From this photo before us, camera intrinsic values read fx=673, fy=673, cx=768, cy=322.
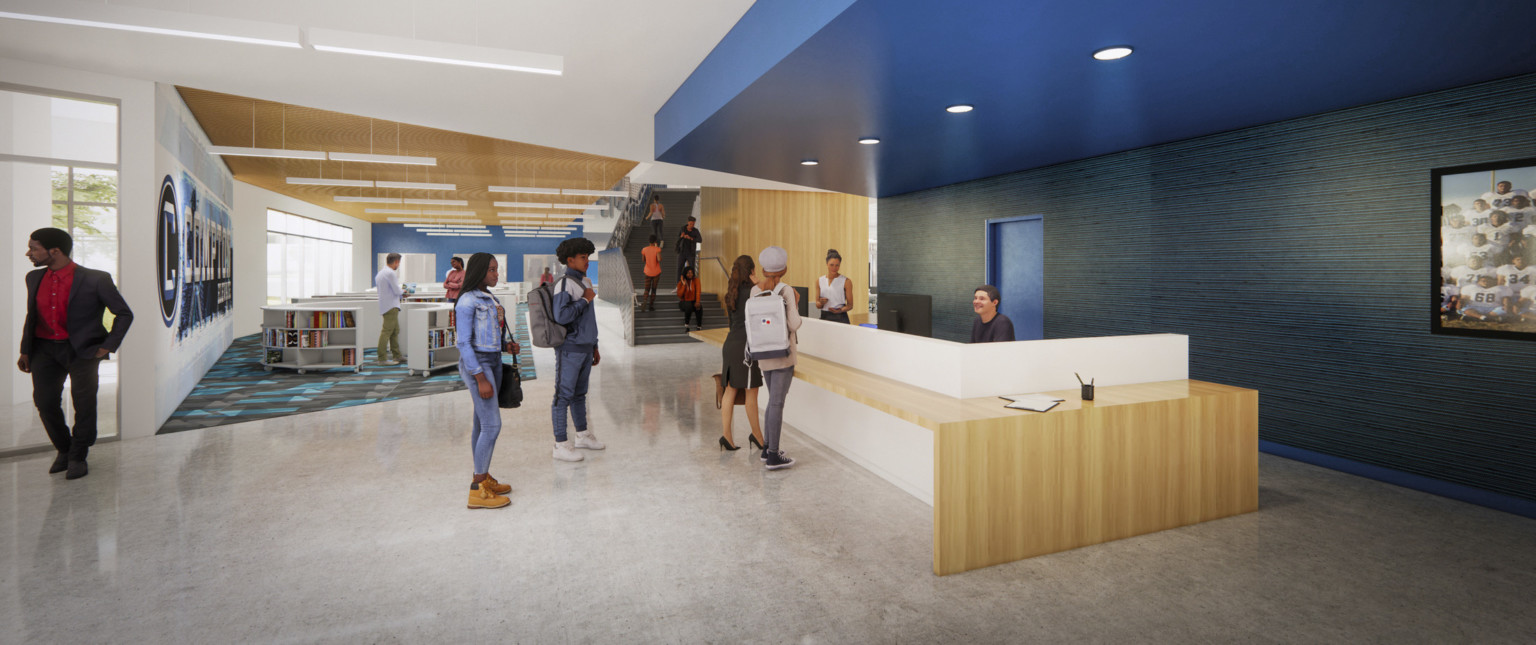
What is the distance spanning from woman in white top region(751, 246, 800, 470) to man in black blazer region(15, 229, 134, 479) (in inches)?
168

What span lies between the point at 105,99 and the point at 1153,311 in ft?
29.2

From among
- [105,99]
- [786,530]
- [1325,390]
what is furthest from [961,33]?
[105,99]

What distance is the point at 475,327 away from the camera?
372cm

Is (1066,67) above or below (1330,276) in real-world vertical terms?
above

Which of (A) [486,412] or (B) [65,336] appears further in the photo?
(B) [65,336]

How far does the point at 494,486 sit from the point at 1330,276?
574 cm

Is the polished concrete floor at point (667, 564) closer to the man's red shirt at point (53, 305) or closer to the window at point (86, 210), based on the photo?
the man's red shirt at point (53, 305)

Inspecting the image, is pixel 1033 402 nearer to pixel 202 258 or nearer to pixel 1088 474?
pixel 1088 474

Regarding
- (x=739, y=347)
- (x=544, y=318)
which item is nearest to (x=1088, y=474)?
(x=739, y=347)

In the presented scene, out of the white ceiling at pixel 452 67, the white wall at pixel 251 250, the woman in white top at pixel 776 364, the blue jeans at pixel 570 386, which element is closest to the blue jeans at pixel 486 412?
the blue jeans at pixel 570 386

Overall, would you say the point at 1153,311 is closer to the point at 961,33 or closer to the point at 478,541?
the point at 961,33

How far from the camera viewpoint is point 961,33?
3.22 metres

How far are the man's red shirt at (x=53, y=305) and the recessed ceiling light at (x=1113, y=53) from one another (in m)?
6.34

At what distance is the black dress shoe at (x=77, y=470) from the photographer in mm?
4379
